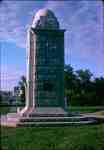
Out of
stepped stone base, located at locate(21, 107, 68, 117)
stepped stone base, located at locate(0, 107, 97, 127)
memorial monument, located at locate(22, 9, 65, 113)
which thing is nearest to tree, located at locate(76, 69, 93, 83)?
memorial monument, located at locate(22, 9, 65, 113)

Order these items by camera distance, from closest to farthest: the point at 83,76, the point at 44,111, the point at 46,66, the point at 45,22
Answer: the point at 44,111 < the point at 46,66 < the point at 45,22 < the point at 83,76

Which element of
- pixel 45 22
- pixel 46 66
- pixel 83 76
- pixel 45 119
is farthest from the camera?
pixel 83 76

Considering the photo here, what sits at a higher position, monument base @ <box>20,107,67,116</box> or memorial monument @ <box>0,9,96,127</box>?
memorial monument @ <box>0,9,96,127</box>

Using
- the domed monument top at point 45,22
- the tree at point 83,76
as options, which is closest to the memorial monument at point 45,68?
the domed monument top at point 45,22

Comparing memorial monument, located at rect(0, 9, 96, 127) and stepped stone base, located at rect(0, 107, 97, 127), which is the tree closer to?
memorial monument, located at rect(0, 9, 96, 127)

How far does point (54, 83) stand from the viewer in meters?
17.5

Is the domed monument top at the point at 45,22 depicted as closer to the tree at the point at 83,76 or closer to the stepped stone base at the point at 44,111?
the stepped stone base at the point at 44,111

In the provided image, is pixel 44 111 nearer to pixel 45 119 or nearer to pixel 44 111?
pixel 44 111

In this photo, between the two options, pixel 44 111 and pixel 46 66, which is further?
pixel 46 66

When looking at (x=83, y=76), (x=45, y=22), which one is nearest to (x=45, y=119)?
(x=45, y=22)

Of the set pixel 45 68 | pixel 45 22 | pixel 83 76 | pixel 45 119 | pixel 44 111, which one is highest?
pixel 45 22

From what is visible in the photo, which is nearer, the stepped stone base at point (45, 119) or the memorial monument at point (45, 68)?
the stepped stone base at point (45, 119)

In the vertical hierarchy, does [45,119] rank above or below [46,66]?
below

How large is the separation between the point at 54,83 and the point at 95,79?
56.6 feet
